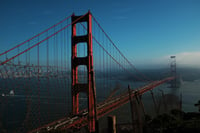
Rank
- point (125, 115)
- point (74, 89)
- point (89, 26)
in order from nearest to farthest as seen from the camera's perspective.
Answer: point (89, 26)
point (74, 89)
point (125, 115)

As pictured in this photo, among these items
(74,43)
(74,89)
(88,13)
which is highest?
(88,13)

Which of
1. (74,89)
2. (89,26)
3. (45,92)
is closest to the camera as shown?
(89,26)

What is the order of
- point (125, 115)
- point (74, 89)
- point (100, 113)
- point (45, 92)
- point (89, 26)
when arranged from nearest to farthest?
point (89, 26) → point (74, 89) → point (100, 113) → point (125, 115) → point (45, 92)

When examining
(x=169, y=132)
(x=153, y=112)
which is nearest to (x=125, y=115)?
(x=153, y=112)

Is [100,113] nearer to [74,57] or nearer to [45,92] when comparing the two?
[74,57]

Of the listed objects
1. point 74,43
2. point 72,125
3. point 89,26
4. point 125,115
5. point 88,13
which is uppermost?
point 88,13

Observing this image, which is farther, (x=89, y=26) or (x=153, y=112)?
(x=153, y=112)

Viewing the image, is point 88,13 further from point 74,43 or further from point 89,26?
point 74,43

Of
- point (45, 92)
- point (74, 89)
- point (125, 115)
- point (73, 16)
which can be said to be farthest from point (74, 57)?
point (45, 92)

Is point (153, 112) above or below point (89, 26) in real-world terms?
below
